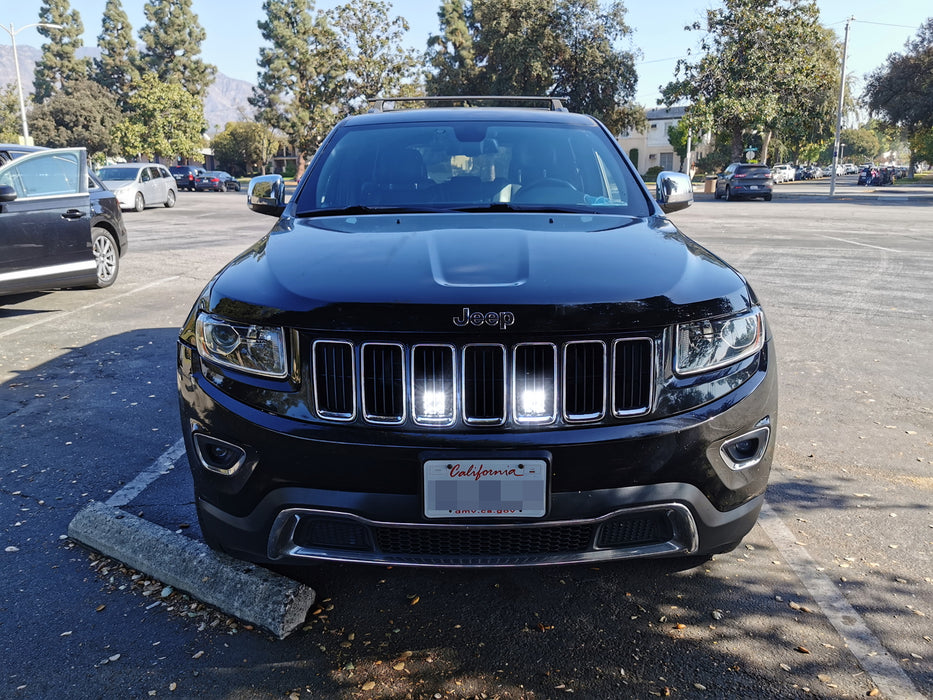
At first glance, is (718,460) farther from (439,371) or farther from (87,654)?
(87,654)

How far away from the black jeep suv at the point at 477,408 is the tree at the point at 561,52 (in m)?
43.0

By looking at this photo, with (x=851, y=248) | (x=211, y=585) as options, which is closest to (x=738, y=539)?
(x=211, y=585)

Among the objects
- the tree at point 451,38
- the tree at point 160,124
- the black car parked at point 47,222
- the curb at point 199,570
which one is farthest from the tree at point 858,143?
the curb at point 199,570

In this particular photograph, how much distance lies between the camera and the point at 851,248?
13.7 meters

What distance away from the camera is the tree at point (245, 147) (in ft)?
240

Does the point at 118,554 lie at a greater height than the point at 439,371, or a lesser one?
lesser

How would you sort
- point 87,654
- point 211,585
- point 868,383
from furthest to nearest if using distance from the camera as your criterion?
point 868,383 < point 211,585 < point 87,654

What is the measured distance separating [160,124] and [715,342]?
63.6m

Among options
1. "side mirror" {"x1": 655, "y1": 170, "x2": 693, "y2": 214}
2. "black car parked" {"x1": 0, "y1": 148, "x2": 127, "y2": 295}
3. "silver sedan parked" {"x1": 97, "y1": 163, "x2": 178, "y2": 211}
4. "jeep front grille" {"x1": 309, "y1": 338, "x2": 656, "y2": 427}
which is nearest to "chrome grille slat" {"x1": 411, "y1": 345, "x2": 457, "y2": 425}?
"jeep front grille" {"x1": 309, "y1": 338, "x2": 656, "y2": 427}

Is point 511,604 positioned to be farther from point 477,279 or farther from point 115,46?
point 115,46

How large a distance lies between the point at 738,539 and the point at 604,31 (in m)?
46.0

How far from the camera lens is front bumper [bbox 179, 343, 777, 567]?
2.22m

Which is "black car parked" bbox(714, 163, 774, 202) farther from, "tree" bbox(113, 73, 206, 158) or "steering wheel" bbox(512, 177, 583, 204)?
"tree" bbox(113, 73, 206, 158)

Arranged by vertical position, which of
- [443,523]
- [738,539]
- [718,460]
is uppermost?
[718,460]
